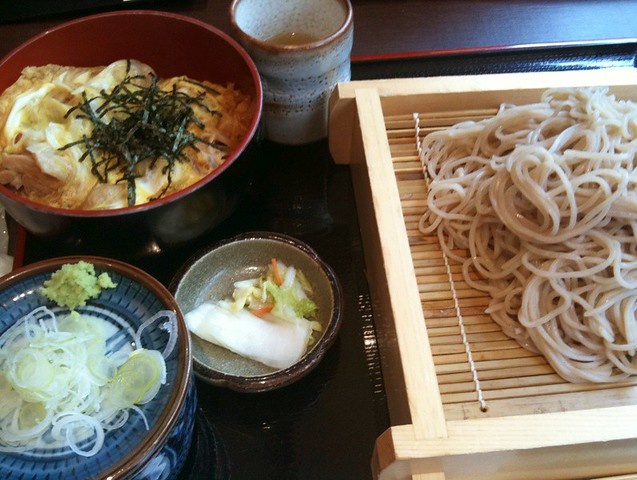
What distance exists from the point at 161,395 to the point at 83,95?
0.80m

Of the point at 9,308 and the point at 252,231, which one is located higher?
the point at 9,308

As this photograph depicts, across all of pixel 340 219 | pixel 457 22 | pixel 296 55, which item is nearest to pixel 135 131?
pixel 296 55

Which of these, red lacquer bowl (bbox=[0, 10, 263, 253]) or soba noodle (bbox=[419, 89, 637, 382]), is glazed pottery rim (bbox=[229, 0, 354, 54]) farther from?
soba noodle (bbox=[419, 89, 637, 382])

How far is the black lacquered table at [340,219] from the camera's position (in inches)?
47.1

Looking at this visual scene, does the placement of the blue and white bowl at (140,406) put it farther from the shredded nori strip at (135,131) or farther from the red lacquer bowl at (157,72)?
the shredded nori strip at (135,131)

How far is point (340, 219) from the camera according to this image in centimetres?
153

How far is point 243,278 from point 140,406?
0.49 meters

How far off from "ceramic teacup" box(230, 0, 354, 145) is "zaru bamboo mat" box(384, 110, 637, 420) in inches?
15.1

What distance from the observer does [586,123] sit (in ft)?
4.20

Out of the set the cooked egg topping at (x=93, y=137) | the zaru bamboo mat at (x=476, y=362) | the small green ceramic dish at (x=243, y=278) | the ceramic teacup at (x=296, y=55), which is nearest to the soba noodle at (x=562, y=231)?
the zaru bamboo mat at (x=476, y=362)

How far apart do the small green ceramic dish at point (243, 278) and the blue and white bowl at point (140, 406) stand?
0.15 meters

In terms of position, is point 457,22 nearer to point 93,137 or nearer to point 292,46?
point 292,46

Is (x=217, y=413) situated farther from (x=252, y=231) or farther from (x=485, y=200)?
(x=485, y=200)

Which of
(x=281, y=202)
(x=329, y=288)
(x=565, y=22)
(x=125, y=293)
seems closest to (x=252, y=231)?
(x=281, y=202)
